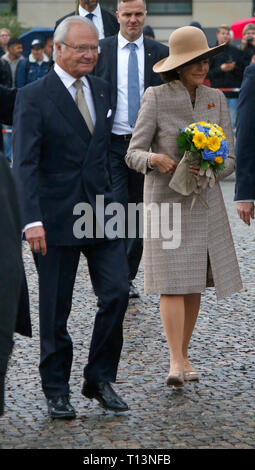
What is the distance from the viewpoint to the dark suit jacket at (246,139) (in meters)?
6.73

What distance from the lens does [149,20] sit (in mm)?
40781

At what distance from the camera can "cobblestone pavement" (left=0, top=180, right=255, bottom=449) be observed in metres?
5.30

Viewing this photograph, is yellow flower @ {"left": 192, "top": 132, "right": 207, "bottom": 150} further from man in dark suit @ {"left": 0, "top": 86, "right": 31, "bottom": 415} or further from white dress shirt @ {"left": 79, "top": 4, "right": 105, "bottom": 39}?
white dress shirt @ {"left": 79, "top": 4, "right": 105, "bottom": 39}

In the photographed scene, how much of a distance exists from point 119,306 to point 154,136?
1.13 m

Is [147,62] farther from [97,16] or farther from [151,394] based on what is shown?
[151,394]

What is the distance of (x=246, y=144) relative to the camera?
6.82 metres

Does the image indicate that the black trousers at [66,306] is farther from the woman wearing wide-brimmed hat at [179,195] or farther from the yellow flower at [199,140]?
the yellow flower at [199,140]

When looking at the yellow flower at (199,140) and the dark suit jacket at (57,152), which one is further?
the yellow flower at (199,140)

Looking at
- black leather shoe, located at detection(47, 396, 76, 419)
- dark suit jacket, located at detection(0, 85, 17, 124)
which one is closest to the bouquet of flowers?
dark suit jacket, located at detection(0, 85, 17, 124)

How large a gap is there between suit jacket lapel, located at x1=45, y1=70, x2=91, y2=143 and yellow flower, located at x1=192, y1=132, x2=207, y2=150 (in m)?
0.68

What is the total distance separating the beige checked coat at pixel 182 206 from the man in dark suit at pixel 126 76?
193 centimetres

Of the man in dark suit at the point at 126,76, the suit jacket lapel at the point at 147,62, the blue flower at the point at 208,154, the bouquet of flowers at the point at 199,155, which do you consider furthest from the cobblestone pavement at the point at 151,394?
the suit jacket lapel at the point at 147,62

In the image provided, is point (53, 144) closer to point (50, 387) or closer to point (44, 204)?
point (44, 204)
